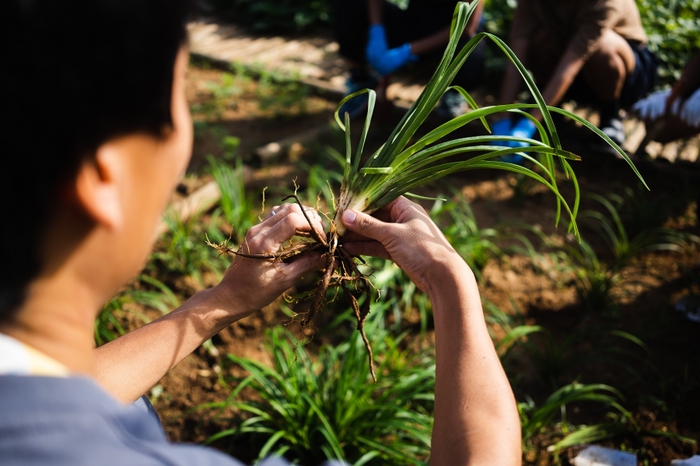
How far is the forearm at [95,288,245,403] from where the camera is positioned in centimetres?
118

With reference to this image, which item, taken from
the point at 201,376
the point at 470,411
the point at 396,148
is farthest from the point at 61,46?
the point at 201,376

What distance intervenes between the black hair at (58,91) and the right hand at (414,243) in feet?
2.54

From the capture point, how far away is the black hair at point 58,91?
57 centimetres

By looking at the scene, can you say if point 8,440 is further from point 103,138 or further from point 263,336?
point 263,336

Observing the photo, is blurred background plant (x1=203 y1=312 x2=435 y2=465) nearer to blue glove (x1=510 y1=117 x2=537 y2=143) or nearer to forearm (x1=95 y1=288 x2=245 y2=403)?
forearm (x1=95 y1=288 x2=245 y2=403)

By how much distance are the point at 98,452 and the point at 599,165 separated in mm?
3511

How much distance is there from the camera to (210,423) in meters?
2.01

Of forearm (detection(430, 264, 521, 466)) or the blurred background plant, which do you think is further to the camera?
the blurred background plant

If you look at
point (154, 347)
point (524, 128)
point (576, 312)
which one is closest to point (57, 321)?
point (154, 347)

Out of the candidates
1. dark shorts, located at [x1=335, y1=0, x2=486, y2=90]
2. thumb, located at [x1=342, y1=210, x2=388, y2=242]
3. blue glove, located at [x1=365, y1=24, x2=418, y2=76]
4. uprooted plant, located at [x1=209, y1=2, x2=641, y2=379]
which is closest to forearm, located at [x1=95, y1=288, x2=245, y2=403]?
uprooted plant, located at [x1=209, y1=2, x2=641, y2=379]

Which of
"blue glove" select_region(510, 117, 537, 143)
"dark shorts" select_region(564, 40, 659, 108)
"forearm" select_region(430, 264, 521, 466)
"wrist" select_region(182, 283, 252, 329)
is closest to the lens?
"forearm" select_region(430, 264, 521, 466)

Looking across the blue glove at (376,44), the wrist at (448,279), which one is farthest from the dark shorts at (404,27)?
the wrist at (448,279)

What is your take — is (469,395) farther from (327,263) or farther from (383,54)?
(383,54)

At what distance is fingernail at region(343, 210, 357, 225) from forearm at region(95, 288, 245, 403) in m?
0.41
